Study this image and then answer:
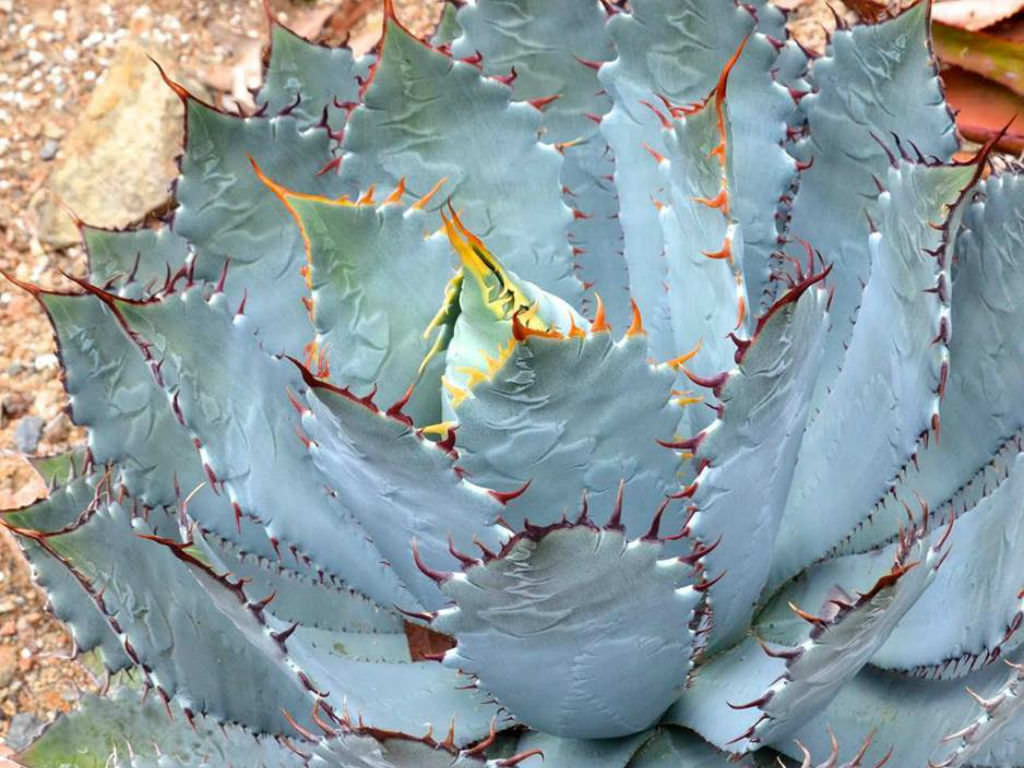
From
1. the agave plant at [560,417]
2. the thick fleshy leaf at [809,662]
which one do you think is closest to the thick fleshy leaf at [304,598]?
the agave plant at [560,417]

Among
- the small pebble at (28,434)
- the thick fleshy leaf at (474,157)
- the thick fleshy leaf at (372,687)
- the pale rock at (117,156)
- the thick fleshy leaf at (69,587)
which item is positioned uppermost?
the thick fleshy leaf at (474,157)

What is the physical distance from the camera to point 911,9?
1257 mm

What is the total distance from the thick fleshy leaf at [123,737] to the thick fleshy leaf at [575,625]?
373 mm

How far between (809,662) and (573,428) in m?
0.27

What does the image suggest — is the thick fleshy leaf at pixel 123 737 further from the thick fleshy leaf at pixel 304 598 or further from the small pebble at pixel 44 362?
the small pebble at pixel 44 362

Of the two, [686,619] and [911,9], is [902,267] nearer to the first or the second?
[911,9]

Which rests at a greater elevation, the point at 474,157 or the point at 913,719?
the point at 474,157

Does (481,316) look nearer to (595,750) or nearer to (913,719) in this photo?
(595,750)

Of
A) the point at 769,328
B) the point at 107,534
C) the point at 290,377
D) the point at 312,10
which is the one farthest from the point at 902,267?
the point at 312,10

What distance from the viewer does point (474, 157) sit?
1.38 metres

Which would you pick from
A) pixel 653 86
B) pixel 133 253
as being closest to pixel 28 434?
pixel 133 253

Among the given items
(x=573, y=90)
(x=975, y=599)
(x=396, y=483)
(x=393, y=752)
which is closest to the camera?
(x=393, y=752)

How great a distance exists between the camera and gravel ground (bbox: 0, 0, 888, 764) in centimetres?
218

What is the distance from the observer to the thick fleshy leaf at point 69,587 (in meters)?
1.36
